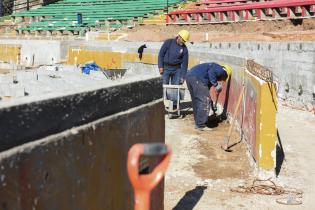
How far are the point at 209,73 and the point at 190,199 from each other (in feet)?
12.9

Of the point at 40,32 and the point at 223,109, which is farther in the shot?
the point at 40,32

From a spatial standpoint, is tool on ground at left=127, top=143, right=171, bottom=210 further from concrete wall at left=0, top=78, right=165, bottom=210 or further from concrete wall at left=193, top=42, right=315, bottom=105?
concrete wall at left=193, top=42, right=315, bottom=105

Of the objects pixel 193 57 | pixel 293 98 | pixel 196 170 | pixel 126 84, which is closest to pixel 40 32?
pixel 193 57

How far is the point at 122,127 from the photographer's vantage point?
3.74m

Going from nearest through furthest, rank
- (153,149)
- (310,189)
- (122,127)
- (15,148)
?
1. (153,149)
2. (15,148)
3. (122,127)
4. (310,189)

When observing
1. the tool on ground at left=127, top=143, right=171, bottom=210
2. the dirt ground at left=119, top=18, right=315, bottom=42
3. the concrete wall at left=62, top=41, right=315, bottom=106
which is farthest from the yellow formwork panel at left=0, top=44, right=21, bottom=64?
the tool on ground at left=127, top=143, right=171, bottom=210

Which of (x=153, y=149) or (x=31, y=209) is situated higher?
(x=153, y=149)

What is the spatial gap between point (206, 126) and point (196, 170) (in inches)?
118

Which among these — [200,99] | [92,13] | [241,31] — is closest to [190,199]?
[200,99]

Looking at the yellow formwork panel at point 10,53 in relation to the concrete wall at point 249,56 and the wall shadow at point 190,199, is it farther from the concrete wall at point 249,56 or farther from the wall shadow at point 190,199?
the wall shadow at point 190,199

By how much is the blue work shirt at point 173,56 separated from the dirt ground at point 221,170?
1281 millimetres

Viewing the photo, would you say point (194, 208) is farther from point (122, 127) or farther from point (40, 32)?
point (40, 32)

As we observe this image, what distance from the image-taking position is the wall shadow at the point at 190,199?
5711 millimetres

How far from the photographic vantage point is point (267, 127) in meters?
6.50
